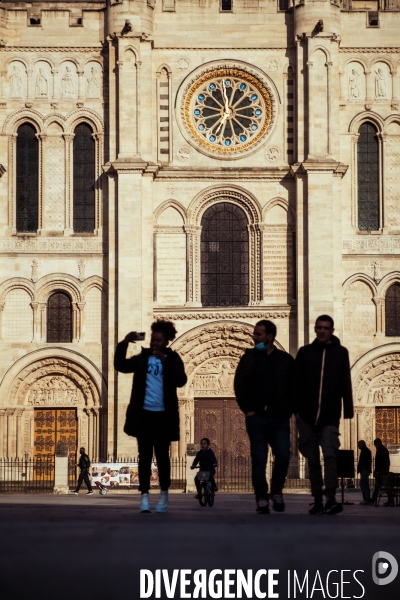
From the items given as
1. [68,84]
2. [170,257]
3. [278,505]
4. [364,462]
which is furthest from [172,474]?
[278,505]

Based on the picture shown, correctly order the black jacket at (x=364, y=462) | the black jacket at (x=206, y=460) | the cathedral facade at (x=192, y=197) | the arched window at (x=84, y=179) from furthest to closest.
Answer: the arched window at (x=84, y=179)
the cathedral facade at (x=192, y=197)
the black jacket at (x=364, y=462)
the black jacket at (x=206, y=460)

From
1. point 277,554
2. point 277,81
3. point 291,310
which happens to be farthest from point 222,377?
point 277,554

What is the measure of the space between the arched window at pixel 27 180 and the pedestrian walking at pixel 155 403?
2330 cm

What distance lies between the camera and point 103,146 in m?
34.9

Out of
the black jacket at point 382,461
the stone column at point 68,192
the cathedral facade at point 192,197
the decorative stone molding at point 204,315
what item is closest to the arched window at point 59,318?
the cathedral facade at point 192,197

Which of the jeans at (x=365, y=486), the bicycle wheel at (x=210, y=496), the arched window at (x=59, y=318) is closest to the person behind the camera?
the bicycle wheel at (x=210, y=496)

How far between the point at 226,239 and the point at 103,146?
4032 mm

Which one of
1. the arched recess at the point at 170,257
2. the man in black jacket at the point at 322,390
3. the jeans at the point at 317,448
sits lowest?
the jeans at the point at 317,448

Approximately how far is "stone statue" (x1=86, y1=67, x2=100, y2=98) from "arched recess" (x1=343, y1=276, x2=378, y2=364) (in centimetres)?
825

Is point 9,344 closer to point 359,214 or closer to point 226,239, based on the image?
point 226,239

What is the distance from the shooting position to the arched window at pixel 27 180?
34.8 meters

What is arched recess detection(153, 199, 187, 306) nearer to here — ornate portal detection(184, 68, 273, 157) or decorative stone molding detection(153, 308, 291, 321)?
decorative stone molding detection(153, 308, 291, 321)

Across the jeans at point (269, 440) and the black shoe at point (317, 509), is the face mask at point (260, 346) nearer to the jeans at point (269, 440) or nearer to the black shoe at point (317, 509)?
the jeans at point (269, 440)

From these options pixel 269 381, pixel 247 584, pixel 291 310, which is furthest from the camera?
pixel 291 310
